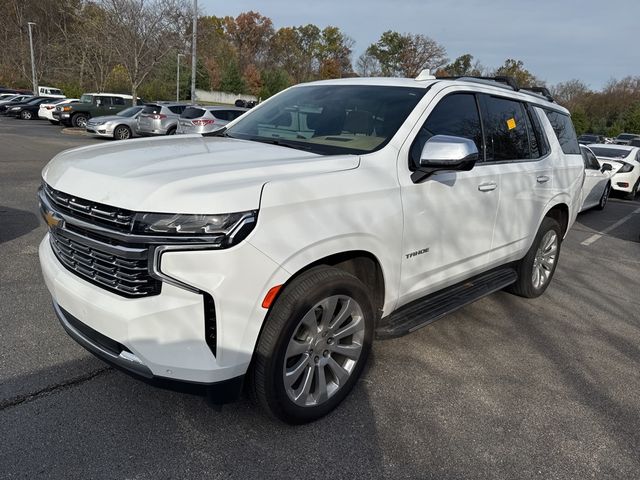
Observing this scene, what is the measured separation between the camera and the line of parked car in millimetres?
16188

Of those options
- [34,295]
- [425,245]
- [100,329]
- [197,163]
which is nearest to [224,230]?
[197,163]

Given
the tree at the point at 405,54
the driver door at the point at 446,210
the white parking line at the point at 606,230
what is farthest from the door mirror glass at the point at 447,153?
the tree at the point at 405,54

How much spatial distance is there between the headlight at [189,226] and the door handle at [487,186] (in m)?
2.10

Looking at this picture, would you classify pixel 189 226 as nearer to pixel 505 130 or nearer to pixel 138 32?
pixel 505 130

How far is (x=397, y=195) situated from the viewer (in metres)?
2.84

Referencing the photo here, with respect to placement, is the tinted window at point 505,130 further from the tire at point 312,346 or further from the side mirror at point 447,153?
the tire at point 312,346

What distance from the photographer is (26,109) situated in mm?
30469

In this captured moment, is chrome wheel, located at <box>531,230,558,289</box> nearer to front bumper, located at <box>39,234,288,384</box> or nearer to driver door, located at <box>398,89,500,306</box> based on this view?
driver door, located at <box>398,89,500,306</box>

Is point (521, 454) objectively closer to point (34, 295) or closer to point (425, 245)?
point (425, 245)

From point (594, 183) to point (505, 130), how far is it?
716 cm

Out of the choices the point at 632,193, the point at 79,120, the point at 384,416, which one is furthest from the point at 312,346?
the point at 79,120

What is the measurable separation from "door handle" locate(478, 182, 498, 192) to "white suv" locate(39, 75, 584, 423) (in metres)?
0.01

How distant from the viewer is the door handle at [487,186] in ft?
11.6

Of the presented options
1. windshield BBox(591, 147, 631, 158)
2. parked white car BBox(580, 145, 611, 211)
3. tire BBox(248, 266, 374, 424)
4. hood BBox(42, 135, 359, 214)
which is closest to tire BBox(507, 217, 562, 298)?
tire BBox(248, 266, 374, 424)
